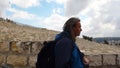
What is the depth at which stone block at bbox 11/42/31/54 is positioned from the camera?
21.6 feet

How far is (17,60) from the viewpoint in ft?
21.8

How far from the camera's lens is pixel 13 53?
264 inches

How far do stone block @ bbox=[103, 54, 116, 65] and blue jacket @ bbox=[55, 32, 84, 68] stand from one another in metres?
2.75

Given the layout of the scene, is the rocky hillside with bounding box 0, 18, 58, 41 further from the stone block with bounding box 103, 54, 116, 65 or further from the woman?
the woman

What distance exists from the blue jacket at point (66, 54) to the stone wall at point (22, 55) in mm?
2479

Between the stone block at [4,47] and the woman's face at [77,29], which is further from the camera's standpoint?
the stone block at [4,47]

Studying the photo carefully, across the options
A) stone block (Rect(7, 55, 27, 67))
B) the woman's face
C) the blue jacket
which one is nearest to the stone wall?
stone block (Rect(7, 55, 27, 67))

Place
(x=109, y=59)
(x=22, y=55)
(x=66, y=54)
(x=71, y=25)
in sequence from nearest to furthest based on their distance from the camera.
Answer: (x=66, y=54)
(x=71, y=25)
(x=22, y=55)
(x=109, y=59)

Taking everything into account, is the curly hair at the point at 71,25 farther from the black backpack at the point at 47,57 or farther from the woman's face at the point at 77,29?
the black backpack at the point at 47,57

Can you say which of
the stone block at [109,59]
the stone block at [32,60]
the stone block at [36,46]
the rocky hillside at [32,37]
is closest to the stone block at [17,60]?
the stone block at [32,60]

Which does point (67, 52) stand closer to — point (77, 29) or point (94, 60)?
point (77, 29)

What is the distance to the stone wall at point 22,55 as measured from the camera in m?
6.57

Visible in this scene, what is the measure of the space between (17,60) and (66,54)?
9.09 ft

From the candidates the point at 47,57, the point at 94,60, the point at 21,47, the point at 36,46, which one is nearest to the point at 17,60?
the point at 21,47
